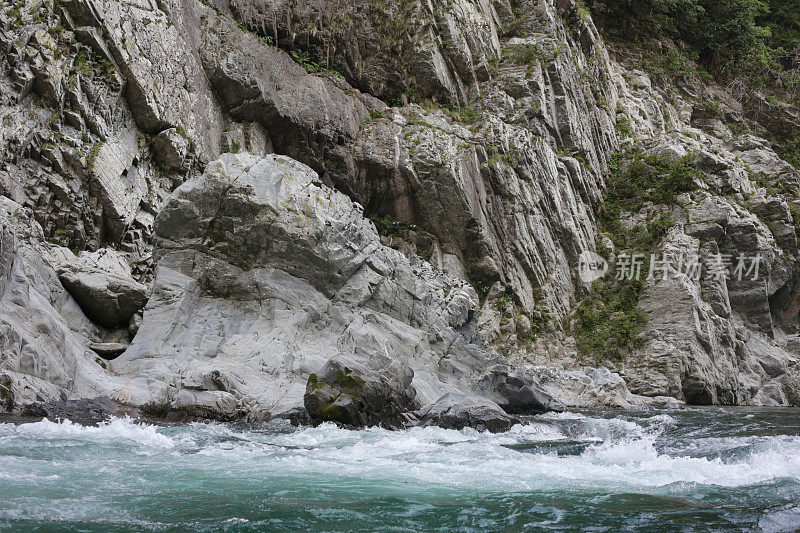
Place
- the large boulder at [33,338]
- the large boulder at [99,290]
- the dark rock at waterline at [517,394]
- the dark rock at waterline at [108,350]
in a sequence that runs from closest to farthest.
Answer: the large boulder at [33,338]
the dark rock at waterline at [108,350]
the large boulder at [99,290]
the dark rock at waterline at [517,394]

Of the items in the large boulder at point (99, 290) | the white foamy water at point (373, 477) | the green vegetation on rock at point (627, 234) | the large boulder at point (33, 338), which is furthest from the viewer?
the green vegetation on rock at point (627, 234)

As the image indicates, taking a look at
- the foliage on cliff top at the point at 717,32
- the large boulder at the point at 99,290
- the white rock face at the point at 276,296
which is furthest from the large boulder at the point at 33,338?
the foliage on cliff top at the point at 717,32

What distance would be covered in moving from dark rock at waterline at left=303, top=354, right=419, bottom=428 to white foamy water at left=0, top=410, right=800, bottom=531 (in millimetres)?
618

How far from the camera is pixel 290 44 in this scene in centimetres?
2461

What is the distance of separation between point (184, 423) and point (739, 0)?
4480 cm

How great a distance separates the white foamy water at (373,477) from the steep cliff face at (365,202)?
274 cm

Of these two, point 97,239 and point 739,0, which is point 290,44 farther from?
point 739,0

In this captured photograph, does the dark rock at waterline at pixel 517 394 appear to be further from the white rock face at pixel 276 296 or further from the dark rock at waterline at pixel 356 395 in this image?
the dark rock at waterline at pixel 356 395

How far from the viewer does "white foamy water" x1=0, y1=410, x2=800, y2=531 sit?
505 cm

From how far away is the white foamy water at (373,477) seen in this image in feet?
16.6

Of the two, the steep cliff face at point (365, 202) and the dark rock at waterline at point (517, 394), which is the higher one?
the steep cliff face at point (365, 202)

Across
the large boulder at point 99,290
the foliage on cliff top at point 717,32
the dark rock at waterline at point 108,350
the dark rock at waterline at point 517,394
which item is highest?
the foliage on cliff top at point 717,32

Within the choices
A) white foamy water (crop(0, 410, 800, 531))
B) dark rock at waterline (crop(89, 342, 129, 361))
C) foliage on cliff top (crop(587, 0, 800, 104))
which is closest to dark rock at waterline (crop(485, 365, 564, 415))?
white foamy water (crop(0, 410, 800, 531))

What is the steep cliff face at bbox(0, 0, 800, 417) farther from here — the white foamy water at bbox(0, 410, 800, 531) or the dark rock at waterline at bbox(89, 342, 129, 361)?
the white foamy water at bbox(0, 410, 800, 531)
